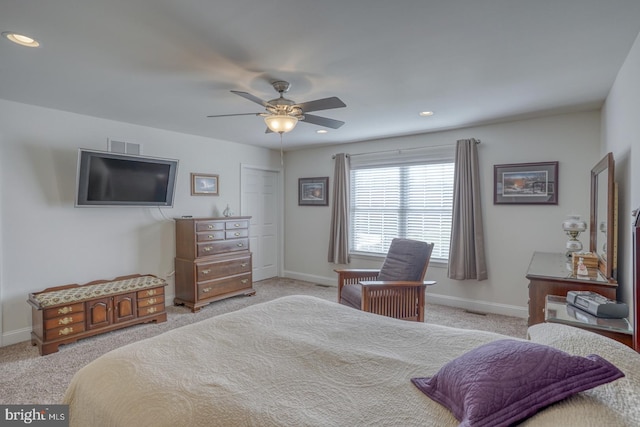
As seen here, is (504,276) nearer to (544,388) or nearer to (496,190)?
(496,190)

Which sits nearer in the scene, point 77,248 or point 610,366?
point 610,366

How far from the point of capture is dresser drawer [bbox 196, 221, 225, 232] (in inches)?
174

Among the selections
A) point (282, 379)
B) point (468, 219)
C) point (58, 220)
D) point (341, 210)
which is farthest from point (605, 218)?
point (58, 220)

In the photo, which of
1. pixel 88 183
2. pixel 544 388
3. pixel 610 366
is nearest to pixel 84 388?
pixel 544 388

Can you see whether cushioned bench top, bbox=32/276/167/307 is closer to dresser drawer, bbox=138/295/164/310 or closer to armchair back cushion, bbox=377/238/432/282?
dresser drawer, bbox=138/295/164/310

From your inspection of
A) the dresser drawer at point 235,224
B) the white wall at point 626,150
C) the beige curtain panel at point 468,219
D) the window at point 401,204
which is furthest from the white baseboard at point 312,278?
the white wall at point 626,150

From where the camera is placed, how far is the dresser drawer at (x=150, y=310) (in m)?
3.75

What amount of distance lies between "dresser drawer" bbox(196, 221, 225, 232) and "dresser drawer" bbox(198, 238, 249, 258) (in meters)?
0.20

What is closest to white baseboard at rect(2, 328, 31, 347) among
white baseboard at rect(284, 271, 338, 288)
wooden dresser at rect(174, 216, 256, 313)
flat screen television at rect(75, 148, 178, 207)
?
flat screen television at rect(75, 148, 178, 207)

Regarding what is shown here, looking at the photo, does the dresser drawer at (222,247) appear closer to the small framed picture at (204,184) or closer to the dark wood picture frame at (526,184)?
the small framed picture at (204,184)

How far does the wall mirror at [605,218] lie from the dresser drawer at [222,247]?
417 cm

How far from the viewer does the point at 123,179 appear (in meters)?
3.86

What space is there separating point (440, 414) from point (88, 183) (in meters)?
3.96

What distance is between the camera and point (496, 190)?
4.20 metres
